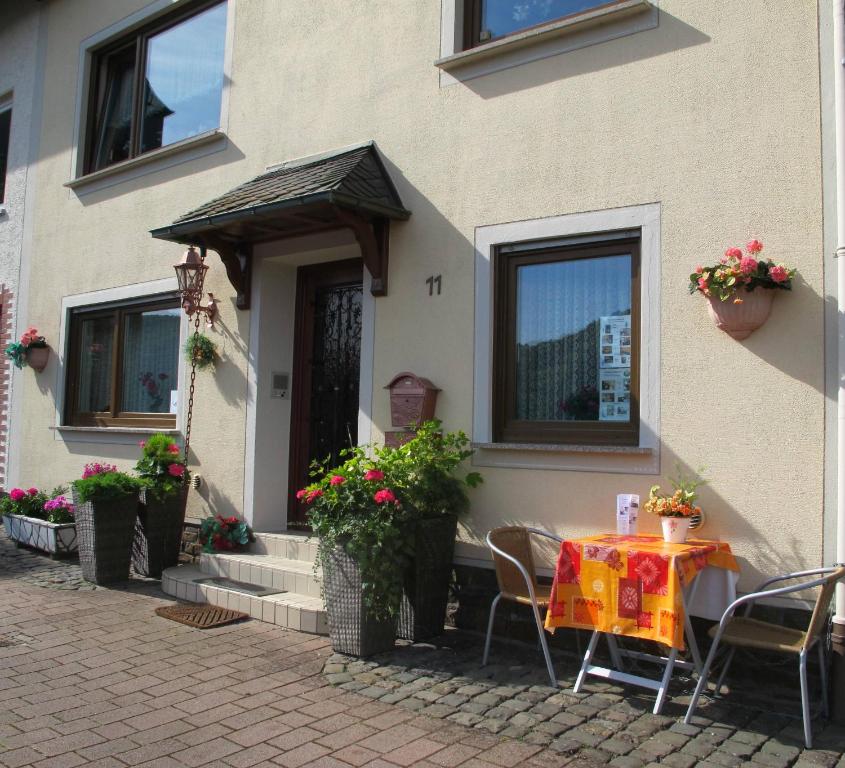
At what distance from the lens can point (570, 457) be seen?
5.11 metres

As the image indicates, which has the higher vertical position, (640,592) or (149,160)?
(149,160)

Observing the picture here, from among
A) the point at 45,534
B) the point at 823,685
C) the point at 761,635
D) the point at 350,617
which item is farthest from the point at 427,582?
the point at 45,534

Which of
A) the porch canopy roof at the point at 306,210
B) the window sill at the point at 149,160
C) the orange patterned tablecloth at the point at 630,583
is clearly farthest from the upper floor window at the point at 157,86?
the orange patterned tablecloth at the point at 630,583

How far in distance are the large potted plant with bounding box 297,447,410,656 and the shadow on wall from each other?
281cm

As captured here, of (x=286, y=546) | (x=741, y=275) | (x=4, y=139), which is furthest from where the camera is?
(x=4, y=139)

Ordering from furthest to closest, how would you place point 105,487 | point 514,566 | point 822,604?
point 105,487 → point 514,566 → point 822,604

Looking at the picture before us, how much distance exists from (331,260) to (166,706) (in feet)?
12.9

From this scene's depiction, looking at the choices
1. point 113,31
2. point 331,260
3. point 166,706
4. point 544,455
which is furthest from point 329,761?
point 113,31

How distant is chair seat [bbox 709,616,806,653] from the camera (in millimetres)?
3760

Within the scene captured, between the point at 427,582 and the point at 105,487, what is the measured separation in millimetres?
3026

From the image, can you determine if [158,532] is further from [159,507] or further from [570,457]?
[570,457]

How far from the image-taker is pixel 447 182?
5863mm

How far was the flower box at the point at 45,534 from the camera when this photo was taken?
7.72m

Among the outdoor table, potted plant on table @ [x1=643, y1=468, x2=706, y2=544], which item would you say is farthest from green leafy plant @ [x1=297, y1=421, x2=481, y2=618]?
potted plant on table @ [x1=643, y1=468, x2=706, y2=544]
